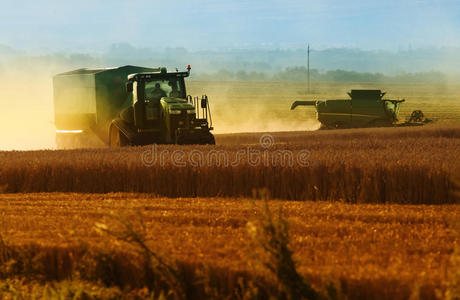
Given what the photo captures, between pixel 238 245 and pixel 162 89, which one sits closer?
pixel 238 245

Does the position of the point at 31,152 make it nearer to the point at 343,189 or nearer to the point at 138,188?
the point at 138,188

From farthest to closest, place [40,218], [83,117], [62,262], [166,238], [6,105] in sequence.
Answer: [6,105] → [83,117] → [40,218] → [166,238] → [62,262]

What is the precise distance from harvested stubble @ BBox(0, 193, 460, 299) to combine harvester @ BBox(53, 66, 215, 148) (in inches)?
218

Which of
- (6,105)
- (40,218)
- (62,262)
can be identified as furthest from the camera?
(6,105)

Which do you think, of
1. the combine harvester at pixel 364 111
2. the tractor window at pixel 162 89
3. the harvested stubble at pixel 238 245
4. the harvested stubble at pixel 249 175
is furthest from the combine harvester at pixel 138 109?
the combine harvester at pixel 364 111

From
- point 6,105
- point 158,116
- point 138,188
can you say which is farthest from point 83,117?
point 6,105

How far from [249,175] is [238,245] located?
4.88 m

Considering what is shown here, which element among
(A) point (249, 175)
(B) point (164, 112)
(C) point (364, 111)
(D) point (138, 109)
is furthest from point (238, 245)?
(C) point (364, 111)

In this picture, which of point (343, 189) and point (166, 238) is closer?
point (166, 238)

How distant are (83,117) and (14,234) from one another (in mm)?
15348

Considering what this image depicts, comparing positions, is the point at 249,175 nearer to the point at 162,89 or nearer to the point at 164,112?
the point at 164,112

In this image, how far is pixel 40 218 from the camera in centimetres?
905

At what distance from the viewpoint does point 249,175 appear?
11992 millimetres

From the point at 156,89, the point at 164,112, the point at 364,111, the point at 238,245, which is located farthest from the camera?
the point at 364,111
